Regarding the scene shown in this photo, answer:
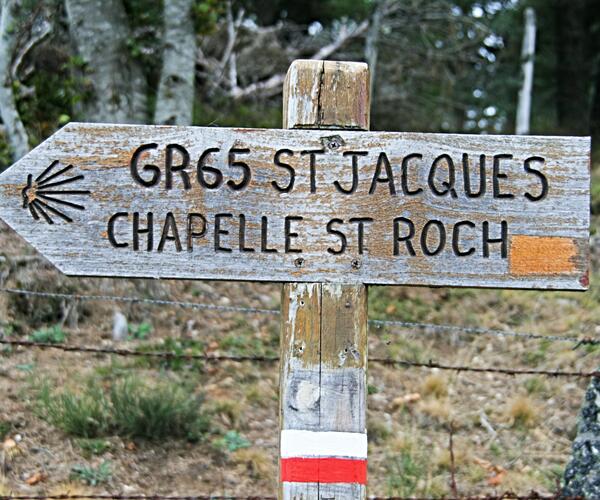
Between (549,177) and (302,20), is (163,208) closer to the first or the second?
(549,177)

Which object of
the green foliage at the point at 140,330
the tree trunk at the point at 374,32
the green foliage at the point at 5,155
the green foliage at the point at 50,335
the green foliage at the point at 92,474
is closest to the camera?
the green foliage at the point at 92,474

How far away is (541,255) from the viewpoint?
2.09 m

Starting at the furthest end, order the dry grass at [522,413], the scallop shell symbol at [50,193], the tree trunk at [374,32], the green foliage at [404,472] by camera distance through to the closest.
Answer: the tree trunk at [374,32] < the dry grass at [522,413] < the green foliage at [404,472] < the scallop shell symbol at [50,193]

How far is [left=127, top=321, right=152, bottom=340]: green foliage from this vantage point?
6301mm

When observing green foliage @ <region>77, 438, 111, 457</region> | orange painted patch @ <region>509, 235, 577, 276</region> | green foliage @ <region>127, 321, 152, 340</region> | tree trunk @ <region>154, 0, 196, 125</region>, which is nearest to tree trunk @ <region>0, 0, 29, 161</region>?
tree trunk @ <region>154, 0, 196, 125</region>

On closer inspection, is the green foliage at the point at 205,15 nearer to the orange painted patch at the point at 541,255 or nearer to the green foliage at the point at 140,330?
the green foliage at the point at 140,330

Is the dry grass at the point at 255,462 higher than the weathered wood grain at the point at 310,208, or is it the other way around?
the weathered wood grain at the point at 310,208

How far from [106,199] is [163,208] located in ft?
0.53

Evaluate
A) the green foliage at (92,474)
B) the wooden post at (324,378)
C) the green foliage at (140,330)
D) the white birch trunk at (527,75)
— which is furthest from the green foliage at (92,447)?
the white birch trunk at (527,75)

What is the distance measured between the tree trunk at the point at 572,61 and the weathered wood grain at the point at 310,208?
11799 millimetres

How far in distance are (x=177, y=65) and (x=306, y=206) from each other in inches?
218

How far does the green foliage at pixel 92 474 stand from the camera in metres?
4.25

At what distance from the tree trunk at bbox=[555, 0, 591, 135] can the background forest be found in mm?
2547

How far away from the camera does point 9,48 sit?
7027 millimetres
